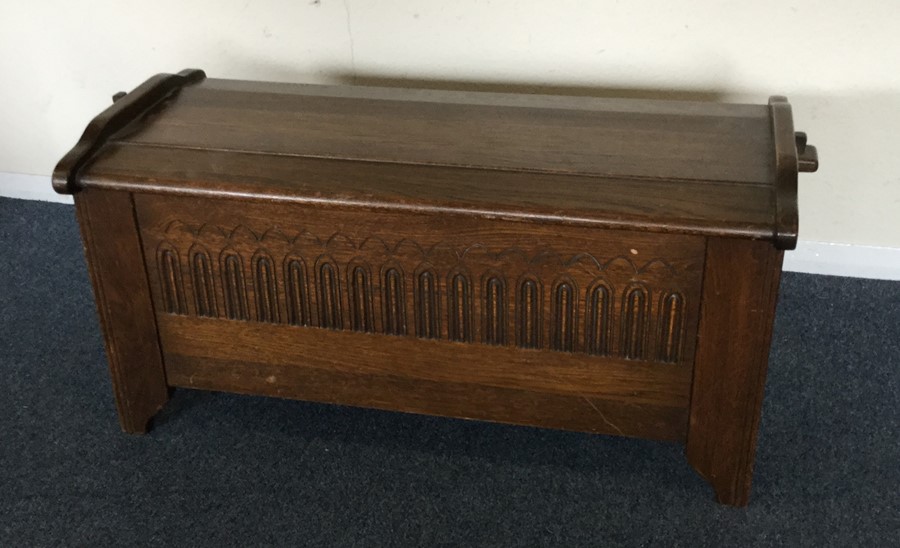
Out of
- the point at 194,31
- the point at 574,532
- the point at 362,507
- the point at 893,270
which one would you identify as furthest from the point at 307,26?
the point at 893,270

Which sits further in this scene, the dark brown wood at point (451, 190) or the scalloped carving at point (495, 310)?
the scalloped carving at point (495, 310)

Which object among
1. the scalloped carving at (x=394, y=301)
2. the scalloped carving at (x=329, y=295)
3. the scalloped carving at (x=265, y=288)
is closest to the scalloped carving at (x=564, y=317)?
the scalloped carving at (x=394, y=301)

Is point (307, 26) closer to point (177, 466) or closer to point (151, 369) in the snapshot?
point (151, 369)

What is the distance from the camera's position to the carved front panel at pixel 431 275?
5.16 feet

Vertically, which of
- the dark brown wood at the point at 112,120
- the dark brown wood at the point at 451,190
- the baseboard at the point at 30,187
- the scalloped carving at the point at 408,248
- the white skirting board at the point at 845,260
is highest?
the dark brown wood at the point at 112,120

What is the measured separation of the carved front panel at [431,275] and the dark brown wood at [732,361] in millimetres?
35

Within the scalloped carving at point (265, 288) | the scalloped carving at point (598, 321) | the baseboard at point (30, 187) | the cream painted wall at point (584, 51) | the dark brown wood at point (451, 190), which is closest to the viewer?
the dark brown wood at point (451, 190)

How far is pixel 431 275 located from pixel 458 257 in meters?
0.06

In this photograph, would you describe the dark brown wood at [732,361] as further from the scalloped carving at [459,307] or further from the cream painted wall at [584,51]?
Result: the cream painted wall at [584,51]

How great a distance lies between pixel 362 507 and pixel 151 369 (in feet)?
1.61

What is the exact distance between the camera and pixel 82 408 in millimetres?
1988

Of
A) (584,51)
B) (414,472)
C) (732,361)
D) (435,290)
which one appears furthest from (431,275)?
(584,51)

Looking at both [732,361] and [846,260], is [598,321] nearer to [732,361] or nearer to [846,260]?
[732,361]

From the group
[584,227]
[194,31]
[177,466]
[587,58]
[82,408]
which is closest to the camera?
[584,227]
